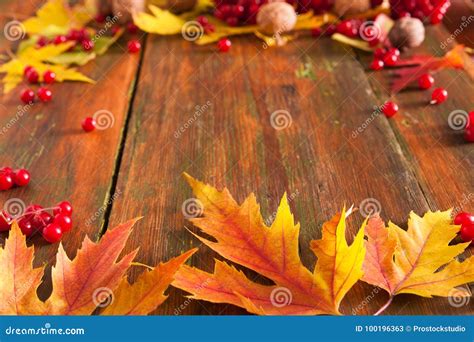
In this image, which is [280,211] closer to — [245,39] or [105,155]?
[105,155]

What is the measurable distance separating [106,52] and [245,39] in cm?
33

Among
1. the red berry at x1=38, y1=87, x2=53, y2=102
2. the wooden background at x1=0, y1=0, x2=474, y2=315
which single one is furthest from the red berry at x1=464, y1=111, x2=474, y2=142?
the red berry at x1=38, y1=87, x2=53, y2=102

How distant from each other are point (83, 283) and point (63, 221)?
0.54 feet

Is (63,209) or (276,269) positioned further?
(63,209)

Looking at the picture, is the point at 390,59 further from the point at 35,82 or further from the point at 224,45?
the point at 35,82

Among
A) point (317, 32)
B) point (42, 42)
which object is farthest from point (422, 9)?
point (42, 42)

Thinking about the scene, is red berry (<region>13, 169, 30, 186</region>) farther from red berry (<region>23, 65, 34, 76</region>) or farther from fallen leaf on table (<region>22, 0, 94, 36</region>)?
fallen leaf on table (<region>22, 0, 94, 36</region>)

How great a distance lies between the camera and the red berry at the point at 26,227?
2.88ft

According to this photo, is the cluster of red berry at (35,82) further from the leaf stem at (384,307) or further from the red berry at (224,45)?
the leaf stem at (384,307)

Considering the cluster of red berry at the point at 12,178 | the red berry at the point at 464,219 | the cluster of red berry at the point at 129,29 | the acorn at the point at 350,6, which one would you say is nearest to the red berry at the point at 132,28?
the cluster of red berry at the point at 129,29

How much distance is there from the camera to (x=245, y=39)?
4.74 feet

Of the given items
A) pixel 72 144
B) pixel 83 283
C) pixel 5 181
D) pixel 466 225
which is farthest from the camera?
pixel 72 144

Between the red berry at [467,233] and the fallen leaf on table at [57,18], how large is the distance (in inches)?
42.6

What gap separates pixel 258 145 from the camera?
1070 millimetres
